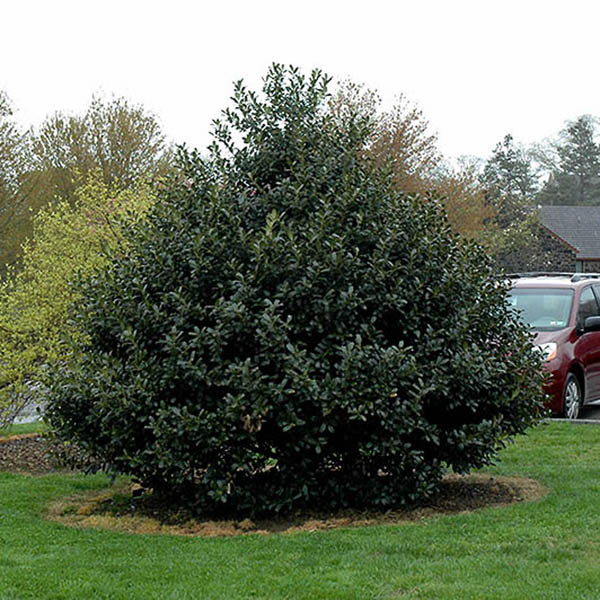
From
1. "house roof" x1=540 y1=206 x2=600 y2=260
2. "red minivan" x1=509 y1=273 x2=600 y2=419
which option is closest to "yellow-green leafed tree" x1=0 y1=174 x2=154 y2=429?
"red minivan" x1=509 y1=273 x2=600 y2=419

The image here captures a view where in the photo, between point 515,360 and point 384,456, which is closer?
point 384,456

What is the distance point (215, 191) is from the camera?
7.64 metres

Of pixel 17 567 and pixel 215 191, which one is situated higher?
pixel 215 191

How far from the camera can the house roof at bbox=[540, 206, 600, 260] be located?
49344 mm

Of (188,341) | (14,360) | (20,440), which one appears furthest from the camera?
(20,440)

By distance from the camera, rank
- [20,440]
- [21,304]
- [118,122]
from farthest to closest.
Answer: [118,122]
[20,440]
[21,304]

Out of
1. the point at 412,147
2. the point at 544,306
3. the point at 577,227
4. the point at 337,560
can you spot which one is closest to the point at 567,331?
the point at 544,306

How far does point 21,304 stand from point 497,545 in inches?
271

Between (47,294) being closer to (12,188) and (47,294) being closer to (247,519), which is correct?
(247,519)

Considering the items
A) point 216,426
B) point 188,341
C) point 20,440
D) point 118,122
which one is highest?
point 118,122

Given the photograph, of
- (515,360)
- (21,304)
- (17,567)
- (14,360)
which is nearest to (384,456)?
(515,360)

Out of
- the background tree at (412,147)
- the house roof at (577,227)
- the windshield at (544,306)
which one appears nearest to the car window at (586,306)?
the windshield at (544,306)

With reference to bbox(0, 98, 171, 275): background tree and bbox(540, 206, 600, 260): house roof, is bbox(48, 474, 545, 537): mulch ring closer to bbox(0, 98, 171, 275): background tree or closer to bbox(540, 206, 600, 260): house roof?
bbox(0, 98, 171, 275): background tree

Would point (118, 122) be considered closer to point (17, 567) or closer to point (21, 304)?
point (21, 304)
